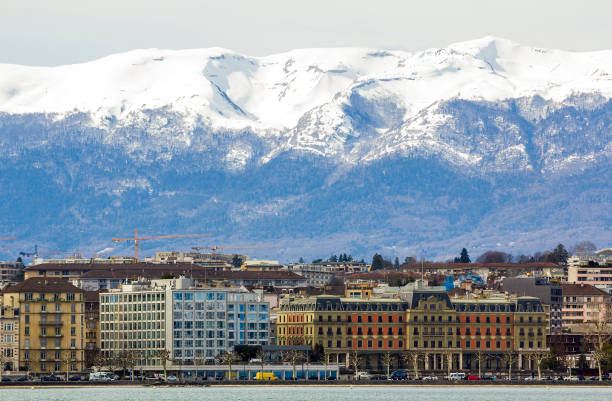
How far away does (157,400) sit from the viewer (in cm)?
19600

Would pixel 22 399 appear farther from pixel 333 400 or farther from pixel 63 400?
pixel 333 400

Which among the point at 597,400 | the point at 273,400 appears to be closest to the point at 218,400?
the point at 273,400

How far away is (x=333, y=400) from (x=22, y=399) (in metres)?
31.8

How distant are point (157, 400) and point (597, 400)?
45.3m

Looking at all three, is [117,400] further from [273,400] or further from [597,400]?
[597,400]

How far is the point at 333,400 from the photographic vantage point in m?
200

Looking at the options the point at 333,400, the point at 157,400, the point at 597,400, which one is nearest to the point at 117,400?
the point at 157,400

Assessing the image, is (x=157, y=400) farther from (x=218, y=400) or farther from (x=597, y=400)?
(x=597, y=400)

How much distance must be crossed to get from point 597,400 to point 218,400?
39.1 metres

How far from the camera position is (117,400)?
652 ft

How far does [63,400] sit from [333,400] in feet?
90.9

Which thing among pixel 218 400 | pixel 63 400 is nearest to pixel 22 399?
pixel 63 400

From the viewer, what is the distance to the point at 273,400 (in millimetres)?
198125

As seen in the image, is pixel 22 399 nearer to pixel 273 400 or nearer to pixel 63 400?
pixel 63 400
